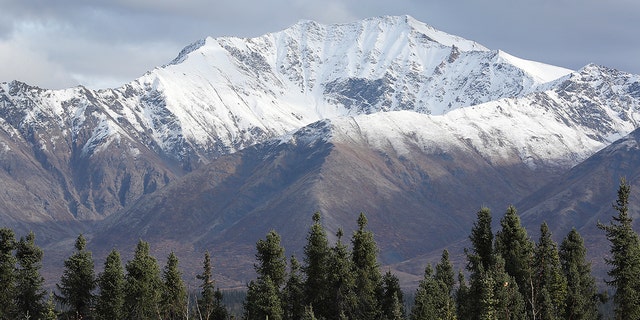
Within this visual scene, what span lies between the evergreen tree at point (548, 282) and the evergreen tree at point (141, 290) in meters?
51.2

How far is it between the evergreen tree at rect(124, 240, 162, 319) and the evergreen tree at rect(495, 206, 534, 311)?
46.9 metres

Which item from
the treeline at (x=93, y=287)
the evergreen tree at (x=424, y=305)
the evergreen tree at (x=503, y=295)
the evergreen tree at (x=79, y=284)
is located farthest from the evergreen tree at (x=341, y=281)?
the evergreen tree at (x=79, y=284)

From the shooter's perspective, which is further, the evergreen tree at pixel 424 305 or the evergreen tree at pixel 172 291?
the evergreen tree at pixel 172 291

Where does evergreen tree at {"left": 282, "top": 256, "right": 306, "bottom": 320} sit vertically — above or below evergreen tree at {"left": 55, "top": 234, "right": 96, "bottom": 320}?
below

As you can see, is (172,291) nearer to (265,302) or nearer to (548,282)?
(265,302)

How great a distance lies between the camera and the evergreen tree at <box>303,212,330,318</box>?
139 meters

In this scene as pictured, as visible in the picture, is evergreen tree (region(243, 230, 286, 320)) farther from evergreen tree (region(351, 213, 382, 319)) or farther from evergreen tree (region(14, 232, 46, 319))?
evergreen tree (region(14, 232, 46, 319))

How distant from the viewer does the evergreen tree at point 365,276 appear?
136m

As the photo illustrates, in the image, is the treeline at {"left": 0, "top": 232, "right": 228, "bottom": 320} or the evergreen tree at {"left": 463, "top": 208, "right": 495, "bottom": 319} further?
the treeline at {"left": 0, "top": 232, "right": 228, "bottom": 320}

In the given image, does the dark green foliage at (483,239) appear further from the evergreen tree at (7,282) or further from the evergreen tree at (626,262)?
the evergreen tree at (7,282)

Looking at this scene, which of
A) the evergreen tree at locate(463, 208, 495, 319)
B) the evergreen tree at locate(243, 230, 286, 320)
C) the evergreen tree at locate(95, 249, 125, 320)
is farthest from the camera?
the evergreen tree at locate(95, 249, 125, 320)

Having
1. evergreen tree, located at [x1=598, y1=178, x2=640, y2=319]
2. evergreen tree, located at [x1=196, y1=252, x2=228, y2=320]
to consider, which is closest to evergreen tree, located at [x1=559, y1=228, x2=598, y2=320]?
evergreen tree, located at [x1=598, y1=178, x2=640, y2=319]

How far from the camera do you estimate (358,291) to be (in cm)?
13662

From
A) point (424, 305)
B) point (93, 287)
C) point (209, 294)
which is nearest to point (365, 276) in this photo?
point (424, 305)
